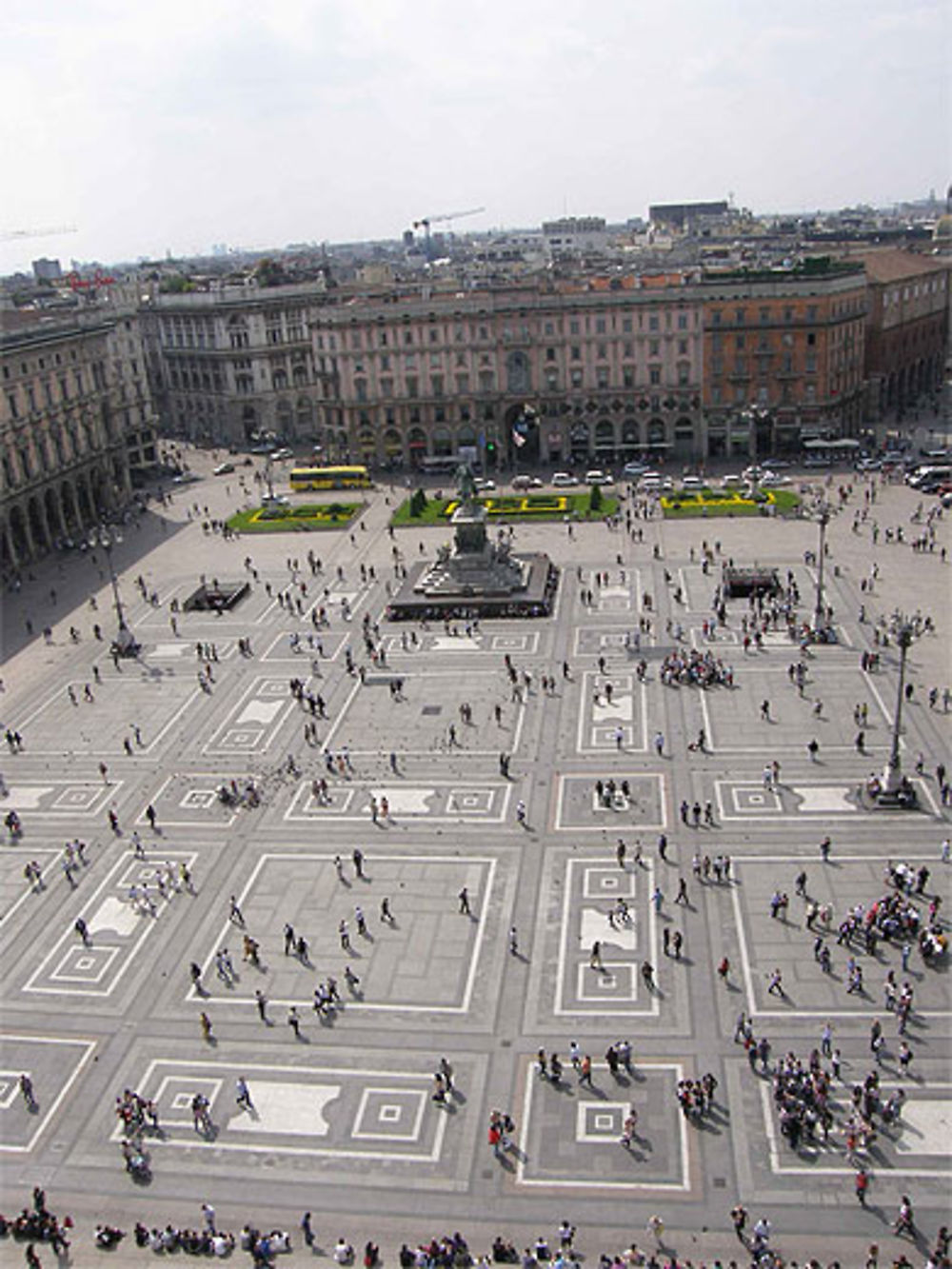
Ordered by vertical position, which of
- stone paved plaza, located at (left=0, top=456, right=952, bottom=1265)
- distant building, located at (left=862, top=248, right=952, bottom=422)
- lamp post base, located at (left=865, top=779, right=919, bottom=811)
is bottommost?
stone paved plaza, located at (left=0, top=456, right=952, bottom=1265)

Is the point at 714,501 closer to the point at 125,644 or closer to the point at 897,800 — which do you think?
the point at 125,644

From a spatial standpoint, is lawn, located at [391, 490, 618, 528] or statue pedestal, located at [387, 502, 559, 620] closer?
statue pedestal, located at [387, 502, 559, 620]

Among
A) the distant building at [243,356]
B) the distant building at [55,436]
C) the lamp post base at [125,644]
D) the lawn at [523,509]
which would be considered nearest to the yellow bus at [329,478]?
the lawn at [523,509]

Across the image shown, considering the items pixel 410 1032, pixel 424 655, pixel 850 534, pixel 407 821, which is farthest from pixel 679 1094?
pixel 850 534

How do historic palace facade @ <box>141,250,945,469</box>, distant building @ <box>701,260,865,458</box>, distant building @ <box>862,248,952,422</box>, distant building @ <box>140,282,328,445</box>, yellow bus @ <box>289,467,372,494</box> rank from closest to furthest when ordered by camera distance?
1. distant building @ <box>701,260,865,458</box>
2. historic palace facade @ <box>141,250,945,469</box>
3. yellow bus @ <box>289,467,372,494</box>
4. distant building @ <box>862,248,952,422</box>
5. distant building @ <box>140,282,328,445</box>

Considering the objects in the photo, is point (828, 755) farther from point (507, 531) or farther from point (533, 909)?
point (507, 531)

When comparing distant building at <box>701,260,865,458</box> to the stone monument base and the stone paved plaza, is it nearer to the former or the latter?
the stone paved plaza

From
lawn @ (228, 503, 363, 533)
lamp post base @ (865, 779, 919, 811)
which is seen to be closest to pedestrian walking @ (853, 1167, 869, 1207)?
lamp post base @ (865, 779, 919, 811)
